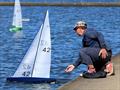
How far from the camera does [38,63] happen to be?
32.7 m

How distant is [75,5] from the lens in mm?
170125

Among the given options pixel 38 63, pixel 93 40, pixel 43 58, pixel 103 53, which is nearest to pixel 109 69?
pixel 93 40

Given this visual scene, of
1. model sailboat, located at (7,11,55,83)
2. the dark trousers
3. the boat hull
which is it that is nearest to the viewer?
the dark trousers

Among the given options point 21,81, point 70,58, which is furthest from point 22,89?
point 70,58

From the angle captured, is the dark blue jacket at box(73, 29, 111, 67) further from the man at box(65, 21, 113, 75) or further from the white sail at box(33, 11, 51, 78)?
the white sail at box(33, 11, 51, 78)

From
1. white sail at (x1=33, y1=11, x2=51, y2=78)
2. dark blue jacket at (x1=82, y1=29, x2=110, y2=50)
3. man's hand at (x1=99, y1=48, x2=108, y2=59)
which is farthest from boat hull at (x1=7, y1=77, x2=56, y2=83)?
man's hand at (x1=99, y1=48, x2=108, y2=59)

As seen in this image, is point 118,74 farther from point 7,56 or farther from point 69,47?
point 69,47

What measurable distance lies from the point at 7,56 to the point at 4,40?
67.0 ft

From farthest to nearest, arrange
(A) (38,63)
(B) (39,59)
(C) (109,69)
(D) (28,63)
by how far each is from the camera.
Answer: (D) (28,63) < (A) (38,63) < (B) (39,59) < (C) (109,69)

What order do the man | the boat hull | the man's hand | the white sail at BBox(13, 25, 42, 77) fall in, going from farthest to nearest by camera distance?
the white sail at BBox(13, 25, 42, 77) < the boat hull < the man < the man's hand

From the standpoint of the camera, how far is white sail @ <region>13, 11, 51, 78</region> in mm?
32562

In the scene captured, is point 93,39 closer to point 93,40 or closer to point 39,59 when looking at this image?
point 93,40

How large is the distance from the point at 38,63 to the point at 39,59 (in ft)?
1.04

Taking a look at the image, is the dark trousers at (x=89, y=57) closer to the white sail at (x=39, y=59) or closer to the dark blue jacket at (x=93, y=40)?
the dark blue jacket at (x=93, y=40)
